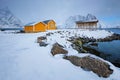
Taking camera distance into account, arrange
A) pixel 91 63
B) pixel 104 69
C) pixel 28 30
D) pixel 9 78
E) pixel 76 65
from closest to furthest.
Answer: pixel 9 78 < pixel 104 69 < pixel 91 63 < pixel 76 65 < pixel 28 30

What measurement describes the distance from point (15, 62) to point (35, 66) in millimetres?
1914

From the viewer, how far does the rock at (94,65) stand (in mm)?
6848

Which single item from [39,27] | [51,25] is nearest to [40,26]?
Answer: [39,27]

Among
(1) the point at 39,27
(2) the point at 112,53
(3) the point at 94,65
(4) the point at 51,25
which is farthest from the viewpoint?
(4) the point at 51,25

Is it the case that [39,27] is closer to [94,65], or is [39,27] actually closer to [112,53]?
[112,53]

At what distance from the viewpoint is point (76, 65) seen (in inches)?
322

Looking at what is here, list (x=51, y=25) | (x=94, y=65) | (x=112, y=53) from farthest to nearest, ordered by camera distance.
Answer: (x=51, y=25) → (x=112, y=53) → (x=94, y=65)

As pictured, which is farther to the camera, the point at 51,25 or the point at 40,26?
the point at 51,25

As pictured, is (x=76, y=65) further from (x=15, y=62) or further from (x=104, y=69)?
(x=15, y=62)

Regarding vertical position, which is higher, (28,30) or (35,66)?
(28,30)

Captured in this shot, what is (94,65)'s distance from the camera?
24.0ft

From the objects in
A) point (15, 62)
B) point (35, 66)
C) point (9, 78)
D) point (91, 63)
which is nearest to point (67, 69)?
point (91, 63)

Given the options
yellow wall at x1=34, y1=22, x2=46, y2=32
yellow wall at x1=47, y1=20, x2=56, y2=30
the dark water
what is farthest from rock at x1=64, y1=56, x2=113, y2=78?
yellow wall at x1=47, y1=20, x2=56, y2=30

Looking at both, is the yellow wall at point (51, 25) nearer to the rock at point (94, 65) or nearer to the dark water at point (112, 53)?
the dark water at point (112, 53)
